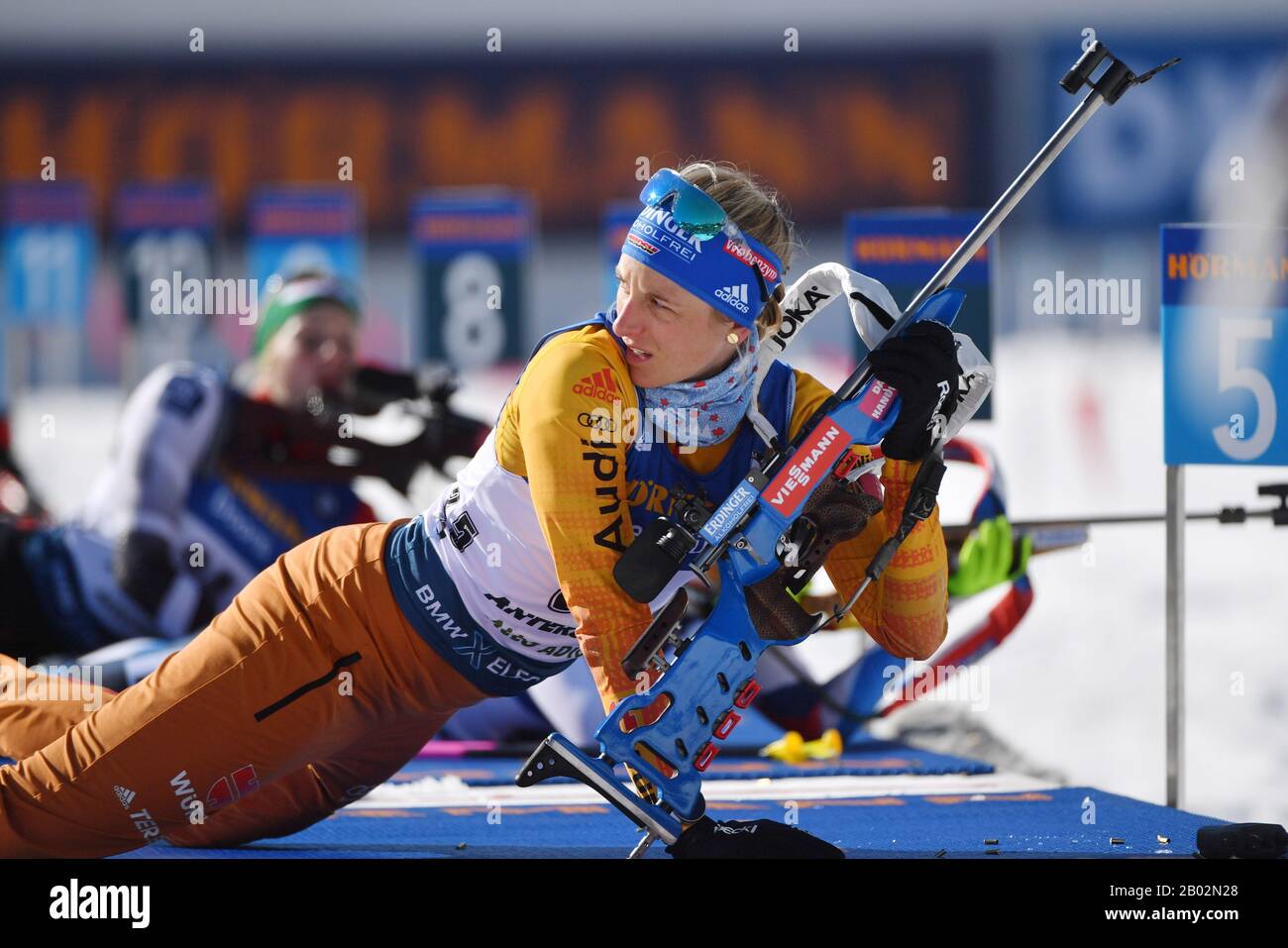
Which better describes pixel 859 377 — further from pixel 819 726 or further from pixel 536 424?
pixel 819 726

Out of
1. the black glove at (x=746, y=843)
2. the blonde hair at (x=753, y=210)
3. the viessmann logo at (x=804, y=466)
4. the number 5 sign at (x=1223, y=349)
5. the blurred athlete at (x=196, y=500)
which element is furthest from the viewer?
the blurred athlete at (x=196, y=500)

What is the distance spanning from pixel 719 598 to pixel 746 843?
0.38m

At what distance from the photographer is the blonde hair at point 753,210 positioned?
2734 millimetres

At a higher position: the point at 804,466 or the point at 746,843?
the point at 804,466

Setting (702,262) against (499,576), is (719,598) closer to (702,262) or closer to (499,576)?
(499,576)

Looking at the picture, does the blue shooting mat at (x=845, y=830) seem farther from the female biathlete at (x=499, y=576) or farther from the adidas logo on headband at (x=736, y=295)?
the adidas logo on headband at (x=736, y=295)

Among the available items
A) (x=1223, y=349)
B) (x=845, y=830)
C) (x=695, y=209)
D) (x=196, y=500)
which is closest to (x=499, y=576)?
(x=695, y=209)

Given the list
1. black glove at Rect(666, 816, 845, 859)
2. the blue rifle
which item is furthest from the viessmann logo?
black glove at Rect(666, 816, 845, 859)

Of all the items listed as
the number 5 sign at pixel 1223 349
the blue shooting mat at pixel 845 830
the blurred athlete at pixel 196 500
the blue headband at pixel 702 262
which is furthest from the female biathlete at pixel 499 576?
the blurred athlete at pixel 196 500

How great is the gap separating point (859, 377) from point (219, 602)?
155 inches

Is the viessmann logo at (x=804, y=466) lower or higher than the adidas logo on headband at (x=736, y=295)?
lower

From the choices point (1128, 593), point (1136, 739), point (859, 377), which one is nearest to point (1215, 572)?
point (1128, 593)

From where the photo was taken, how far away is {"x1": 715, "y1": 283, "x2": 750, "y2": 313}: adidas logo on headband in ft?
8.64

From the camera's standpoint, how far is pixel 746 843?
242 cm
